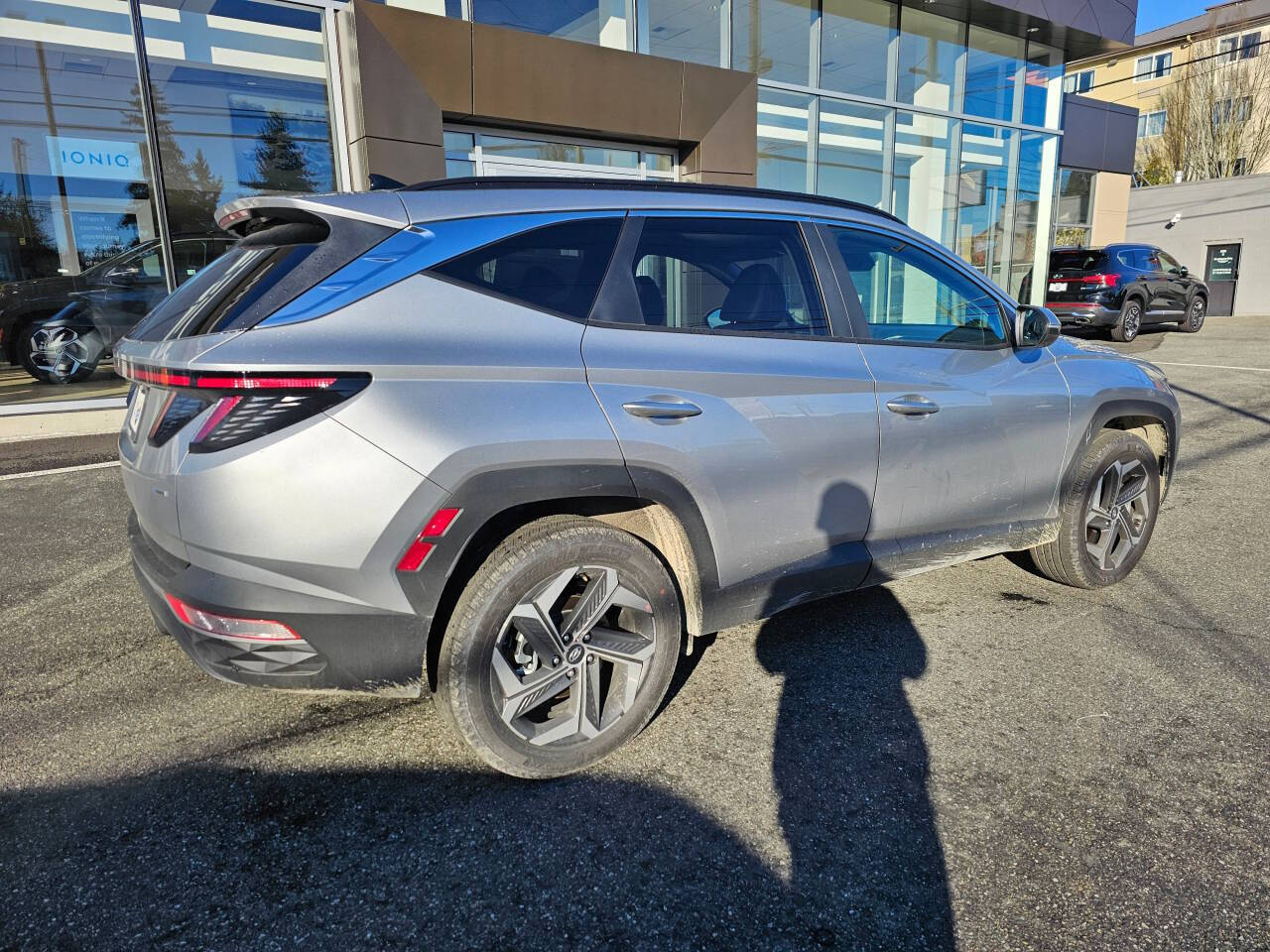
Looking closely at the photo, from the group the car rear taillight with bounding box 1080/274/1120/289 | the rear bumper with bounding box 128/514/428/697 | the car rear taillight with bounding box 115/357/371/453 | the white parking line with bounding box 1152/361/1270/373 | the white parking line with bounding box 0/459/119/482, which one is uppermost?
the car rear taillight with bounding box 1080/274/1120/289

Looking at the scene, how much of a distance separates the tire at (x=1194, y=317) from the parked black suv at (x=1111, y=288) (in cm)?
159

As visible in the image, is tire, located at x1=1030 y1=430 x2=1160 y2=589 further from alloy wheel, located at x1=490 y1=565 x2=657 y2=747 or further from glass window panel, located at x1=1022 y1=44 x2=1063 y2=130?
glass window panel, located at x1=1022 y1=44 x2=1063 y2=130

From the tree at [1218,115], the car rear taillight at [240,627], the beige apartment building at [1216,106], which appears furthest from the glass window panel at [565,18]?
the tree at [1218,115]

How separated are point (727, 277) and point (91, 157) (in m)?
9.30

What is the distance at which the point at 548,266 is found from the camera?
2441mm


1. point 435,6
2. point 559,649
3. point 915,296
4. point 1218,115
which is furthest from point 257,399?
point 1218,115

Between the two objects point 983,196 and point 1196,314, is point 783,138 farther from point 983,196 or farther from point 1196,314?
point 1196,314

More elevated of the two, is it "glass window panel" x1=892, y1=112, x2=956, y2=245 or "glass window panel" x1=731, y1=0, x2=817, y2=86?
"glass window panel" x1=731, y1=0, x2=817, y2=86

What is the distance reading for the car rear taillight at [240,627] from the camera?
211 centimetres

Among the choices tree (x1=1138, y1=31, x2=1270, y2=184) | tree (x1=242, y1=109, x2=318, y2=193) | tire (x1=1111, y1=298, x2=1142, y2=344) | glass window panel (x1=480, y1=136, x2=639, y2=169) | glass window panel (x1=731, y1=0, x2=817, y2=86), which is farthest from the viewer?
tree (x1=1138, y1=31, x2=1270, y2=184)

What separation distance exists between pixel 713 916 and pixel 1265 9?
55.0 metres

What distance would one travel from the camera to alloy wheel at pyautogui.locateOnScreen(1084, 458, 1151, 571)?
3.86 meters

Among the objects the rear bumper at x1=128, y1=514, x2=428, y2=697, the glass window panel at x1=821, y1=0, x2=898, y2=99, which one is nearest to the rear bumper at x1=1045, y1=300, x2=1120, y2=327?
the glass window panel at x1=821, y1=0, x2=898, y2=99

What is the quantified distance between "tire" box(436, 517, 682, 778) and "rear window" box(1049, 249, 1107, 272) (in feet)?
54.9
